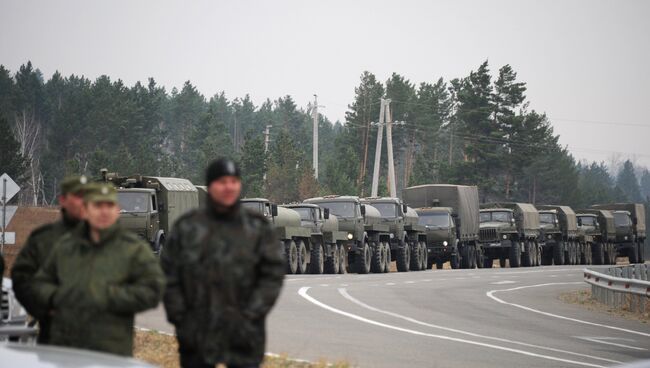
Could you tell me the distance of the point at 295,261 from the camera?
1583 inches

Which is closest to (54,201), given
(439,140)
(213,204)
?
(439,140)

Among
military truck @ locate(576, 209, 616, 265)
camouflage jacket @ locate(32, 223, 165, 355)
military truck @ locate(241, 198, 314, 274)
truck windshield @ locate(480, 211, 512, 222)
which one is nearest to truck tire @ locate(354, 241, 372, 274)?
military truck @ locate(241, 198, 314, 274)

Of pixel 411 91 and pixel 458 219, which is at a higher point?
pixel 411 91

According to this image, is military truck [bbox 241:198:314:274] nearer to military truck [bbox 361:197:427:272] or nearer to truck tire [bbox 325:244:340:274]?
truck tire [bbox 325:244:340:274]

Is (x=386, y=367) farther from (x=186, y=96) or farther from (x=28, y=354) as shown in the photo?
(x=186, y=96)

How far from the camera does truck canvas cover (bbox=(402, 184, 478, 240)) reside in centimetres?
5450

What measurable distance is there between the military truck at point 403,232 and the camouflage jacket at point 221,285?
132 feet

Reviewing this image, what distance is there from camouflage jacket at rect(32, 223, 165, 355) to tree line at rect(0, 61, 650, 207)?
71.3 m

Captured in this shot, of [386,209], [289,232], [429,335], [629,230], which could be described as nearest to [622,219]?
[629,230]

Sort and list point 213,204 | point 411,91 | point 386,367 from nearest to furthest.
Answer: point 213,204 → point 386,367 → point 411,91

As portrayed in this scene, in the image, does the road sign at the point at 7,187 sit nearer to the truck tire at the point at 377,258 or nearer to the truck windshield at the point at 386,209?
the truck tire at the point at 377,258

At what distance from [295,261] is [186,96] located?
135495mm

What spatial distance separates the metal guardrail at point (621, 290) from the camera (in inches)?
1041

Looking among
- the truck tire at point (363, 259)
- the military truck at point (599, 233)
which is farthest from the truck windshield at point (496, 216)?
the truck tire at point (363, 259)
